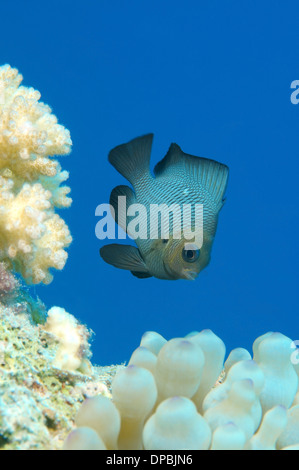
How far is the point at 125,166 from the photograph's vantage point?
2.66 m

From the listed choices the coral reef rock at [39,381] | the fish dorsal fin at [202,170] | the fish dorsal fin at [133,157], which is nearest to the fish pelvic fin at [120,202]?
the fish dorsal fin at [133,157]

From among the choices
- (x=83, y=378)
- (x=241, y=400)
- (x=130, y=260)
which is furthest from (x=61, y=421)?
(x=130, y=260)

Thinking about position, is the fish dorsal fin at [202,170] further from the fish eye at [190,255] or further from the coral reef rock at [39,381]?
the coral reef rock at [39,381]

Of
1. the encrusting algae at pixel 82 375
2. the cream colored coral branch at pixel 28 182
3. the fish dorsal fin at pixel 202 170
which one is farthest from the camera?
the fish dorsal fin at pixel 202 170

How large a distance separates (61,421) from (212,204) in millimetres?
1444

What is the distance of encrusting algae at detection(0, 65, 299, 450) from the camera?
3.71 ft

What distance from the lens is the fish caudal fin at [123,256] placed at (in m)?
2.61

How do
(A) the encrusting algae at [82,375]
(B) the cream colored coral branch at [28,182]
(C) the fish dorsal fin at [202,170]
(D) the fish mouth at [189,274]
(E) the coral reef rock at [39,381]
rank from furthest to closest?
(D) the fish mouth at [189,274], (C) the fish dorsal fin at [202,170], (B) the cream colored coral branch at [28,182], (E) the coral reef rock at [39,381], (A) the encrusting algae at [82,375]

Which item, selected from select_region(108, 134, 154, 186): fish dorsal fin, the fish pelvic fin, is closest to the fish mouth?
the fish pelvic fin

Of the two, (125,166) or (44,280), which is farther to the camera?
(125,166)

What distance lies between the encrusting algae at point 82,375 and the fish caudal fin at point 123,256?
27 centimetres

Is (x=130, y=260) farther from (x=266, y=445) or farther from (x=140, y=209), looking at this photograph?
(x=266, y=445)

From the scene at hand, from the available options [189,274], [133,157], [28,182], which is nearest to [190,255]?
[189,274]
